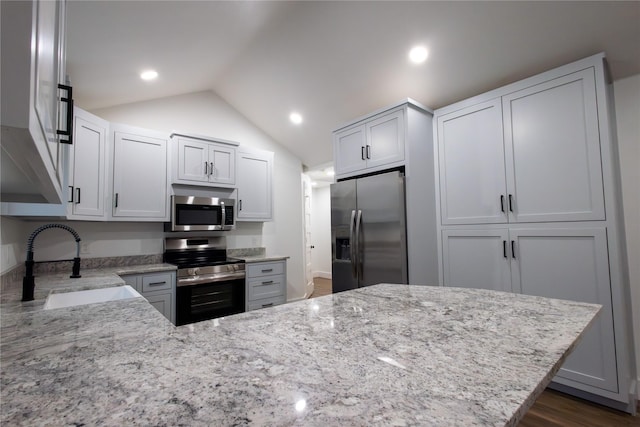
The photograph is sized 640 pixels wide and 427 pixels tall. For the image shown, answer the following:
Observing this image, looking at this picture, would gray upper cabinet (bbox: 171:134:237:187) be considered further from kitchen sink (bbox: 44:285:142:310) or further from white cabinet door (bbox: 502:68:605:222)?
white cabinet door (bbox: 502:68:605:222)

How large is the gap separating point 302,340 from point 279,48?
2978mm

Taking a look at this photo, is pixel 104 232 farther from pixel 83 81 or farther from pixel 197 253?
pixel 83 81

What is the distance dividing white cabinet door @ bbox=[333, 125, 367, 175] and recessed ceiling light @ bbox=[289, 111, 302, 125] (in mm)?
770

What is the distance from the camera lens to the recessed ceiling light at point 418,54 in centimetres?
244

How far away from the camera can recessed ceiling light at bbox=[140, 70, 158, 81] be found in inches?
107

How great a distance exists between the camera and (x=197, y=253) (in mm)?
3459

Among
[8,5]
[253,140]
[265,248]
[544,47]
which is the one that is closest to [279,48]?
[253,140]

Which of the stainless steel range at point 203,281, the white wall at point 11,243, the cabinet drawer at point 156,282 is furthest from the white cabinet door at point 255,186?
the white wall at point 11,243

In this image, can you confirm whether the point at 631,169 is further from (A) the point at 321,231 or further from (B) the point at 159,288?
(A) the point at 321,231

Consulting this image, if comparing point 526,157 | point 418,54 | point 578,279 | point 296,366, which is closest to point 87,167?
point 296,366

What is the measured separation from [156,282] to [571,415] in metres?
3.28

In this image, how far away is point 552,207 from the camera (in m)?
2.09

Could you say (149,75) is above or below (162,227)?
above

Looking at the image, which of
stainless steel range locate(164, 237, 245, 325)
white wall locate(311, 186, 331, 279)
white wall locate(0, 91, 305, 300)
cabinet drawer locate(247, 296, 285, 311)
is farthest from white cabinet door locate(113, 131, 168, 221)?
white wall locate(311, 186, 331, 279)
